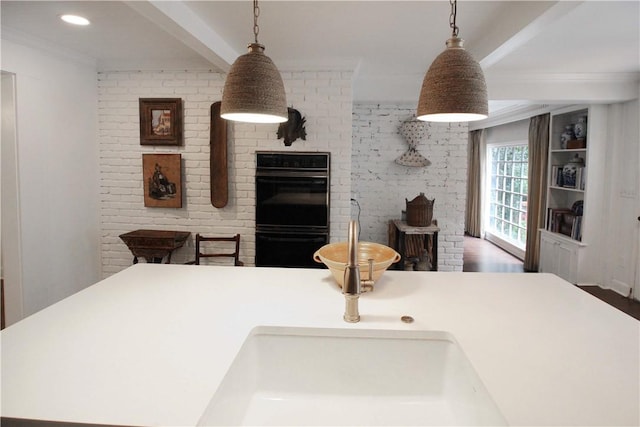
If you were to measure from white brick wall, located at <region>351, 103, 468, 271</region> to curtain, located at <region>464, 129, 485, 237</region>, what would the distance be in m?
3.34

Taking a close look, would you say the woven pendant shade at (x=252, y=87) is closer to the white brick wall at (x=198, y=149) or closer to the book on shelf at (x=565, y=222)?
the white brick wall at (x=198, y=149)

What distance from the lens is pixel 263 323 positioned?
4.07 ft

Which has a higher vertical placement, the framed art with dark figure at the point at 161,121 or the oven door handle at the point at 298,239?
the framed art with dark figure at the point at 161,121

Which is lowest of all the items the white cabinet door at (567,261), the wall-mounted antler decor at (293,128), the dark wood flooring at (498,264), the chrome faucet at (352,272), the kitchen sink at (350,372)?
the dark wood flooring at (498,264)

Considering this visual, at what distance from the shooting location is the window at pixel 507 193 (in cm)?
609

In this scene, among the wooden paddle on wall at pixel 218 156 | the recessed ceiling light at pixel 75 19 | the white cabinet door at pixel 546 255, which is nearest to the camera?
the recessed ceiling light at pixel 75 19

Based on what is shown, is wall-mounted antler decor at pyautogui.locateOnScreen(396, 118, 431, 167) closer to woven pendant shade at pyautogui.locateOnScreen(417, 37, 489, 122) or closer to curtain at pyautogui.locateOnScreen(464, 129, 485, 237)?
woven pendant shade at pyautogui.locateOnScreen(417, 37, 489, 122)

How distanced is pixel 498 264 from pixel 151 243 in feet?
15.4

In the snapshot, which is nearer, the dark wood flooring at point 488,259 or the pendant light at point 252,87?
the pendant light at point 252,87

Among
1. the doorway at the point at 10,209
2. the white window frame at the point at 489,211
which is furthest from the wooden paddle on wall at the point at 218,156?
the white window frame at the point at 489,211

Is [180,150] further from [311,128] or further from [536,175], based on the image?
[536,175]

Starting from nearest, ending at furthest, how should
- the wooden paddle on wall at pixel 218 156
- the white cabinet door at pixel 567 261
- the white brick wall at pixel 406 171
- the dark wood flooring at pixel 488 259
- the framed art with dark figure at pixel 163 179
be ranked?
the wooden paddle on wall at pixel 218 156
the framed art with dark figure at pixel 163 179
the white cabinet door at pixel 567 261
the white brick wall at pixel 406 171
the dark wood flooring at pixel 488 259

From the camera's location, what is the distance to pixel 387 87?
12.8ft

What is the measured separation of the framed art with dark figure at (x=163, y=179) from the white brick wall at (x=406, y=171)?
205 cm
